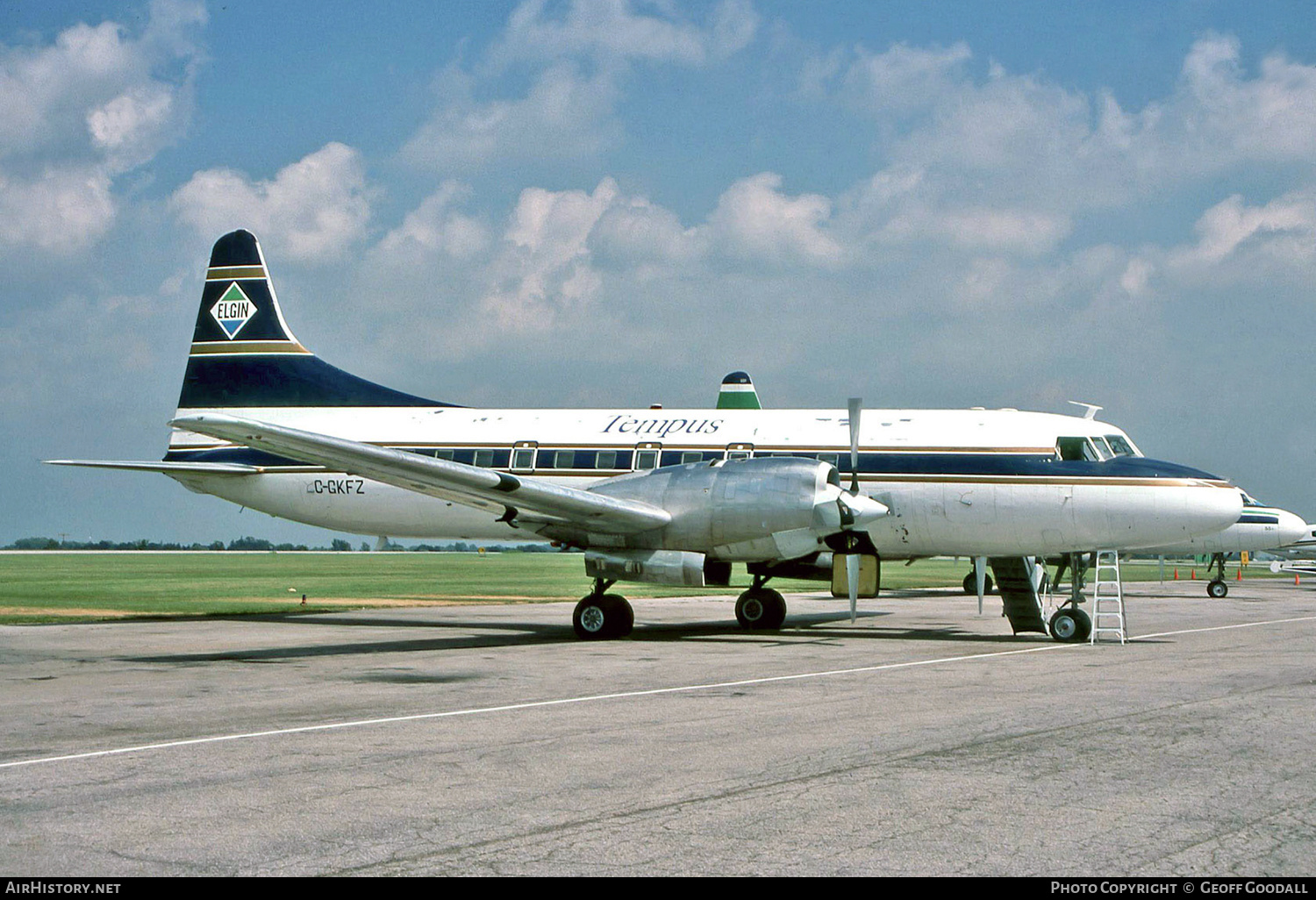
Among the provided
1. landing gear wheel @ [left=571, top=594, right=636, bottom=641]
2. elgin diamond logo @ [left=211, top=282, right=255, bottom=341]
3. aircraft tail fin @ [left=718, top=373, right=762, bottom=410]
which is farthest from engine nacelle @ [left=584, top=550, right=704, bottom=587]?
aircraft tail fin @ [left=718, top=373, right=762, bottom=410]

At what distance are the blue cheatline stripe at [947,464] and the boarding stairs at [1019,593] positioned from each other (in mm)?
1948

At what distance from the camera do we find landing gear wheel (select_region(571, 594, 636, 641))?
21.2m

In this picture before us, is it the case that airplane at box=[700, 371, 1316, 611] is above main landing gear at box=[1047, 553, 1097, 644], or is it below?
above

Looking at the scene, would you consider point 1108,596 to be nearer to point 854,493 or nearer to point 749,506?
point 854,493

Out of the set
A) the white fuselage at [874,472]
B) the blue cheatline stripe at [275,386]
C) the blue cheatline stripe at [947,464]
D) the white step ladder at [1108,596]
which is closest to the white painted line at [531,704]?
the white step ladder at [1108,596]

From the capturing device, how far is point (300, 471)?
26.0 meters

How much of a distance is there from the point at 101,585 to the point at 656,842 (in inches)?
1532

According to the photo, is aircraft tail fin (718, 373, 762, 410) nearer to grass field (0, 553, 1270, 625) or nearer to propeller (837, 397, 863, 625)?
grass field (0, 553, 1270, 625)

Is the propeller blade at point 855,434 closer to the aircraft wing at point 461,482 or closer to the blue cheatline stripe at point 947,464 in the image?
the blue cheatline stripe at point 947,464

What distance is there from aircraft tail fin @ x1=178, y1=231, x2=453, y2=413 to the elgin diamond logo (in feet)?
0.07

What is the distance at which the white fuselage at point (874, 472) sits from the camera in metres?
20.8

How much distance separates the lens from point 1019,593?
2270 cm

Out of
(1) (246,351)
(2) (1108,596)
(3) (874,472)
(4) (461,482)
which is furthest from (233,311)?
(2) (1108,596)

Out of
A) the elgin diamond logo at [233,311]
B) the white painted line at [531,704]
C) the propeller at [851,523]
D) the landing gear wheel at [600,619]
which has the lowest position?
the white painted line at [531,704]
